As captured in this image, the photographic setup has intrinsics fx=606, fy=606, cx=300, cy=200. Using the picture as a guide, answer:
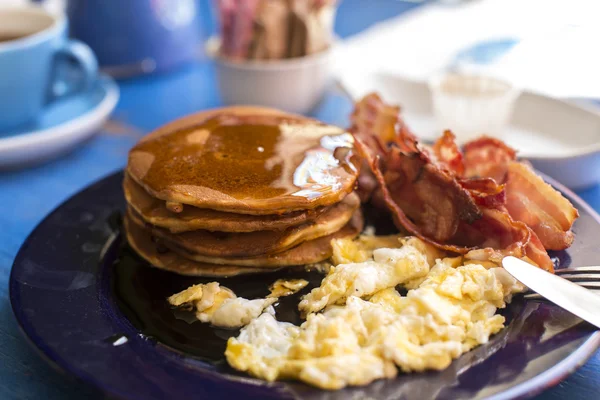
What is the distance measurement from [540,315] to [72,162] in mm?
1784

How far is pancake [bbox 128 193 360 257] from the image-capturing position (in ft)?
4.73

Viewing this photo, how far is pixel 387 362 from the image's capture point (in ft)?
3.64

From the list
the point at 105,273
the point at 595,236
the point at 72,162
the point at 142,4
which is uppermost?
the point at 142,4

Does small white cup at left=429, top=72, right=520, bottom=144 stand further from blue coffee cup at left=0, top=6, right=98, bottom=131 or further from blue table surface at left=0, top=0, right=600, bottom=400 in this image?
blue coffee cup at left=0, top=6, right=98, bottom=131

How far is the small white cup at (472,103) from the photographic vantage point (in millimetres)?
2213

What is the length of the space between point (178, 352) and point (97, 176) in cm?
121

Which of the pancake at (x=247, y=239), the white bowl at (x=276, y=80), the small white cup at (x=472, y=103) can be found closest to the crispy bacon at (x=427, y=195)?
the pancake at (x=247, y=239)

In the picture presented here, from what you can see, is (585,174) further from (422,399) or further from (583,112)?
(422,399)

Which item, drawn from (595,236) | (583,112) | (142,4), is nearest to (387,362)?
(595,236)

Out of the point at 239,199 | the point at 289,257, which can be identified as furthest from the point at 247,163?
the point at 289,257

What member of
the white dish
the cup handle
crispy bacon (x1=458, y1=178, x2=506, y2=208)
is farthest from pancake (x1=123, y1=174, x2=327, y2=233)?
the cup handle

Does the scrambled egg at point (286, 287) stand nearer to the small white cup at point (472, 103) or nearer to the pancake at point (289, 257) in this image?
the pancake at point (289, 257)

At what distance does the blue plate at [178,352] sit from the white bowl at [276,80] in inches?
48.3

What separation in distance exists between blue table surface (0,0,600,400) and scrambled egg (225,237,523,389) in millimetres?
225
